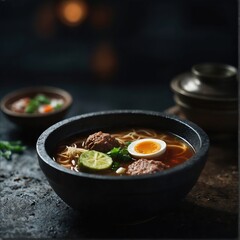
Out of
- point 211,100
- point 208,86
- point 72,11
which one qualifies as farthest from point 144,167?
point 72,11

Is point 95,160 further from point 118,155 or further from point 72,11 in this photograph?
point 72,11

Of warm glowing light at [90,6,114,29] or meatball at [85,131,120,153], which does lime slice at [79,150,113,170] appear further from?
warm glowing light at [90,6,114,29]

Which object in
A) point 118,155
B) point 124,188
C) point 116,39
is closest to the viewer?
point 124,188

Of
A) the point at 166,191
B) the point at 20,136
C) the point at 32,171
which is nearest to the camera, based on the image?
the point at 166,191

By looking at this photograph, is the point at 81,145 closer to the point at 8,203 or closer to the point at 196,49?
the point at 8,203

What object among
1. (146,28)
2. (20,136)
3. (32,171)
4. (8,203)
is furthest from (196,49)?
(8,203)

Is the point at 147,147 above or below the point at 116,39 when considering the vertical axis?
above

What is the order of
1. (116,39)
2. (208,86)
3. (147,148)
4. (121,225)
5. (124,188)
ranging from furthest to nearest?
(116,39) < (208,86) < (147,148) < (121,225) < (124,188)
